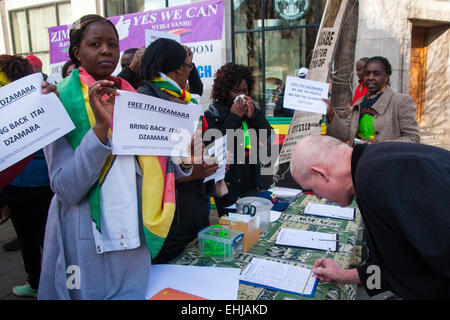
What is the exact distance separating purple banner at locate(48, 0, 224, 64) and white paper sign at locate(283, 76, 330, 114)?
13.7 ft

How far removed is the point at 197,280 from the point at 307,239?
0.76 m

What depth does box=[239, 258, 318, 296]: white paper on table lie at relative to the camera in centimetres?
146

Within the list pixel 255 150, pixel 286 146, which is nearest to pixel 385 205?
pixel 255 150

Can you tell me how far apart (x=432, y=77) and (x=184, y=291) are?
33.0ft

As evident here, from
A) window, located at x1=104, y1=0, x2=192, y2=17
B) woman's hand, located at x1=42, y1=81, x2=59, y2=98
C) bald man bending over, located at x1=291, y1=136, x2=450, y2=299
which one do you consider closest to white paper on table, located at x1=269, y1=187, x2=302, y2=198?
bald man bending over, located at x1=291, y1=136, x2=450, y2=299

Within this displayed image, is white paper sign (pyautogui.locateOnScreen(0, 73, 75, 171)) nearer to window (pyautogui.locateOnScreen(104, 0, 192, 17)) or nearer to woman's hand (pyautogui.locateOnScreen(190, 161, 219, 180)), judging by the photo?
woman's hand (pyautogui.locateOnScreen(190, 161, 219, 180))

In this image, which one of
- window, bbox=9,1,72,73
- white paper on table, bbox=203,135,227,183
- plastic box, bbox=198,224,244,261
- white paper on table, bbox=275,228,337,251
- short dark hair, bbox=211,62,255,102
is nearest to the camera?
plastic box, bbox=198,224,244,261

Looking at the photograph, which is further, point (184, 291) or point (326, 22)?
point (326, 22)

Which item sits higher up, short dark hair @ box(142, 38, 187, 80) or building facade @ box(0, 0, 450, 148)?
building facade @ box(0, 0, 450, 148)

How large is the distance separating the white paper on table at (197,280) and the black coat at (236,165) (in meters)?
1.36

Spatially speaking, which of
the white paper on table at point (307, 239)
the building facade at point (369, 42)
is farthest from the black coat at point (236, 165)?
the building facade at point (369, 42)

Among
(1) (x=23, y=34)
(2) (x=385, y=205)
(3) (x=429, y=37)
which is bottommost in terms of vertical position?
(2) (x=385, y=205)
